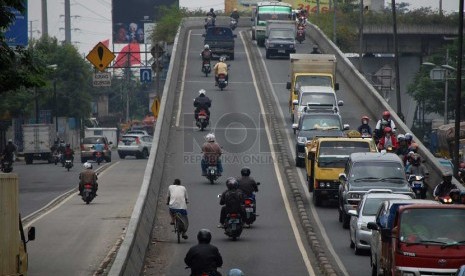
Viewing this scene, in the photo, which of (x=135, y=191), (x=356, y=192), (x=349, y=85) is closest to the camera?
(x=356, y=192)

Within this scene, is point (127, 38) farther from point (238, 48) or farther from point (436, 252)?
point (436, 252)

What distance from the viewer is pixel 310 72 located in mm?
60250

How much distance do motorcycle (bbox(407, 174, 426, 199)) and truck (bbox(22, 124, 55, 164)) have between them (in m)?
47.6

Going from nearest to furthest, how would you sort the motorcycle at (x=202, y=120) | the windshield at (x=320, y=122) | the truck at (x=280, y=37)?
A: the windshield at (x=320, y=122), the motorcycle at (x=202, y=120), the truck at (x=280, y=37)

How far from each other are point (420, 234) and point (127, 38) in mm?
140021

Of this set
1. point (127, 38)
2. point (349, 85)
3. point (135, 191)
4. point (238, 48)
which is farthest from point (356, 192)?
point (127, 38)

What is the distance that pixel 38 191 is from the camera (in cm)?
5619

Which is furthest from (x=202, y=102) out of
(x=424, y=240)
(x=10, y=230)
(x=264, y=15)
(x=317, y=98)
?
(x=264, y=15)

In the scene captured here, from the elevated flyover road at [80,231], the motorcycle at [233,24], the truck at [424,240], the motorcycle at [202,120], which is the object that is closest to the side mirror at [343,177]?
the elevated flyover road at [80,231]

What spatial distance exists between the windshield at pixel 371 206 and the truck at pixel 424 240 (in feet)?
19.4

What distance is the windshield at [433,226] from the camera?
21.9 metres

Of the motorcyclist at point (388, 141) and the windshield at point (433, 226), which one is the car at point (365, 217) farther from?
the motorcyclist at point (388, 141)

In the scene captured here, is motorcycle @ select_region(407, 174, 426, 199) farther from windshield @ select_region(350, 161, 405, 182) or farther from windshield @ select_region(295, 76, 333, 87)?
windshield @ select_region(295, 76, 333, 87)

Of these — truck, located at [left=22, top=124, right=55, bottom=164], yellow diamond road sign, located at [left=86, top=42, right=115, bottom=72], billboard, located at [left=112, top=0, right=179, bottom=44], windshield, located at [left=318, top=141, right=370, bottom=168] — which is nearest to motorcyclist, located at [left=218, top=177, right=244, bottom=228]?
windshield, located at [left=318, top=141, right=370, bottom=168]
